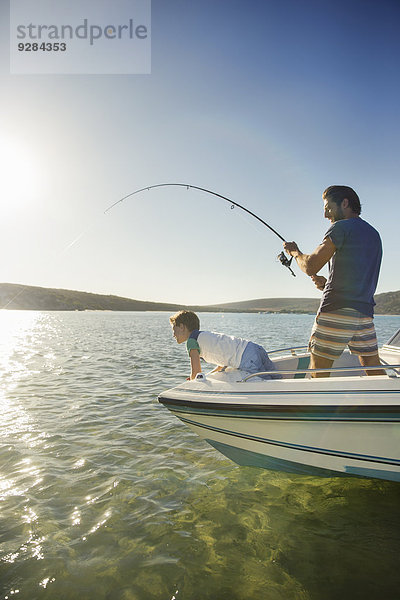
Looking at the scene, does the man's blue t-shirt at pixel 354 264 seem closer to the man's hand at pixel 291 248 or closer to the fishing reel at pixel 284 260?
the man's hand at pixel 291 248

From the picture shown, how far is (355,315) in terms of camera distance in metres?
3.60

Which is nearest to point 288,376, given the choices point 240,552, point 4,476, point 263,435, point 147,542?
point 263,435

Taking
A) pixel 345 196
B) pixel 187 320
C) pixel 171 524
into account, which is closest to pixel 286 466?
pixel 171 524

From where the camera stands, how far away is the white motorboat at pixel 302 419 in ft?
10.2

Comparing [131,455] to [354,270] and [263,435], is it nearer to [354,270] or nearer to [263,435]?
[263,435]

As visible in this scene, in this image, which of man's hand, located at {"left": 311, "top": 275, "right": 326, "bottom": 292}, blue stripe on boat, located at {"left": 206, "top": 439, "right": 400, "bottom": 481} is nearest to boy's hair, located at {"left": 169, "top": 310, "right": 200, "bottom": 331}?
blue stripe on boat, located at {"left": 206, "top": 439, "right": 400, "bottom": 481}

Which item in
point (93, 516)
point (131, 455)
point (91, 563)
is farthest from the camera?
point (131, 455)

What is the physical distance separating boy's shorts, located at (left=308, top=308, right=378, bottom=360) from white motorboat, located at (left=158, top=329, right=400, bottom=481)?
0.69 ft

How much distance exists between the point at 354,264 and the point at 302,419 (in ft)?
5.03

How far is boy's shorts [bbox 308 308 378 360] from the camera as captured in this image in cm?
361

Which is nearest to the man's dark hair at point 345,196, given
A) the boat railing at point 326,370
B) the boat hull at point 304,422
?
the boat railing at point 326,370

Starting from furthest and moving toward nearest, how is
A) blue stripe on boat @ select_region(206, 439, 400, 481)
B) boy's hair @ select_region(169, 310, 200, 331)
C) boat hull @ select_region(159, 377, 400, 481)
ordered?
boy's hair @ select_region(169, 310, 200, 331) < blue stripe on boat @ select_region(206, 439, 400, 481) < boat hull @ select_region(159, 377, 400, 481)

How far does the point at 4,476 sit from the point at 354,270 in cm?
445

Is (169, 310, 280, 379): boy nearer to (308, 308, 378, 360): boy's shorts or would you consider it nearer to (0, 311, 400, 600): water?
(308, 308, 378, 360): boy's shorts
